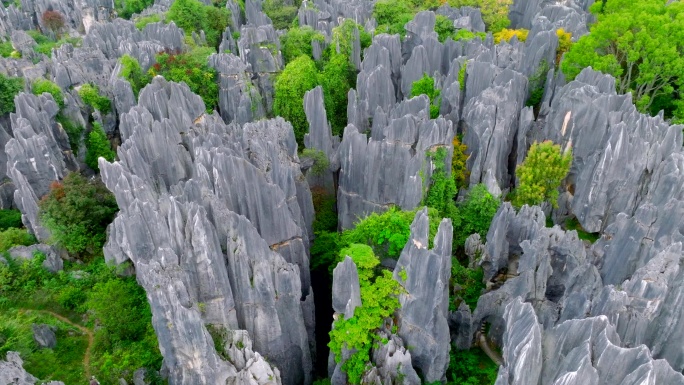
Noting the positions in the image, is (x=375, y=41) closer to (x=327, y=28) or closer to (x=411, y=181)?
(x=327, y=28)

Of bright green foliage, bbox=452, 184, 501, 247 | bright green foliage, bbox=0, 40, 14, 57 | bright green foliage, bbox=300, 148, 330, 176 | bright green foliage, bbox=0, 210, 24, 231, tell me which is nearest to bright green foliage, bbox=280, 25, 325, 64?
bright green foliage, bbox=300, 148, 330, 176

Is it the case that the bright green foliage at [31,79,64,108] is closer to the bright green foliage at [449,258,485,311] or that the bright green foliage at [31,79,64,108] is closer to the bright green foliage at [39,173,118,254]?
the bright green foliage at [39,173,118,254]

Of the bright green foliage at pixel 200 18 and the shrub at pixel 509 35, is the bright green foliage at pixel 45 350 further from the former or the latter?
the shrub at pixel 509 35

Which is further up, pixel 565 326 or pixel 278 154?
pixel 278 154

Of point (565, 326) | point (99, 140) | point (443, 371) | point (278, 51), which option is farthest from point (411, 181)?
point (99, 140)

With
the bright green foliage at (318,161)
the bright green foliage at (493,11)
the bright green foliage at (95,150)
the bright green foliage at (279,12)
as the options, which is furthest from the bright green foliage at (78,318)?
the bright green foliage at (493,11)

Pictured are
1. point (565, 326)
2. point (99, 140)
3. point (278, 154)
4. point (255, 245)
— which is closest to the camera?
point (565, 326)

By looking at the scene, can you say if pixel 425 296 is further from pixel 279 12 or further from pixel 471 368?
pixel 279 12
